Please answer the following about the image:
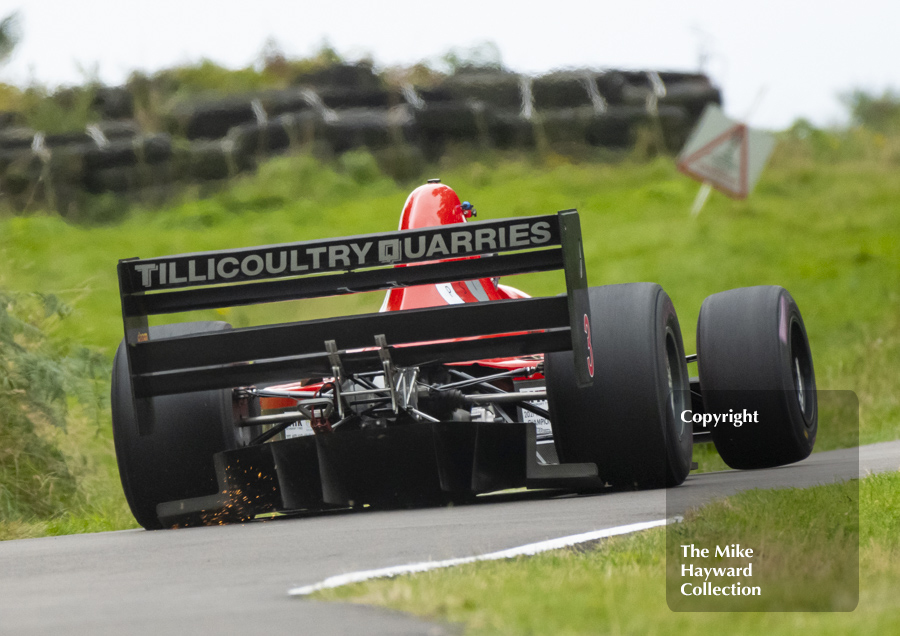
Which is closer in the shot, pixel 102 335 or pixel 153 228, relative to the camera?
pixel 102 335

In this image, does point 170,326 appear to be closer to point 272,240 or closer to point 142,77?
point 272,240

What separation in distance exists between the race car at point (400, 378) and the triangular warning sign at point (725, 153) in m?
15.5

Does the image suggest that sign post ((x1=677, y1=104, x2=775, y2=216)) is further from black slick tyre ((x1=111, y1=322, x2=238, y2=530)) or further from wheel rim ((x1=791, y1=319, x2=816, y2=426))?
black slick tyre ((x1=111, y1=322, x2=238, y2=530))

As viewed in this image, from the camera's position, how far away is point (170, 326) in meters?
7.28

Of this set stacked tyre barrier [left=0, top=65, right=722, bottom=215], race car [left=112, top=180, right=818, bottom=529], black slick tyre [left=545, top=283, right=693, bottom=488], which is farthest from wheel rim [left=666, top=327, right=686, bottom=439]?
stacked tyre barrier [left=0, top=65, right=722, bottom=215]

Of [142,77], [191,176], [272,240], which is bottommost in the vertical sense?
[272,240]

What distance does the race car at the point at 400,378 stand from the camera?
237 inches

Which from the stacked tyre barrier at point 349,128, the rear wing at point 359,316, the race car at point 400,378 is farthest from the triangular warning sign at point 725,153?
the rear wing at point 359,316

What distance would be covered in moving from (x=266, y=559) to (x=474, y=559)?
83 cm

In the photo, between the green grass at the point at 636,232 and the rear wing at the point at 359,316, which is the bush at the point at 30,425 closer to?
the rear wing at the point at 359,316

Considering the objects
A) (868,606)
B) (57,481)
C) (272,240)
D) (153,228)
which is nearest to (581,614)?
(868,606)

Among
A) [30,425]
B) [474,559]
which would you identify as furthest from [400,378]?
[30,425]

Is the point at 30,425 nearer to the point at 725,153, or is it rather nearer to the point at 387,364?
the point at 387,364

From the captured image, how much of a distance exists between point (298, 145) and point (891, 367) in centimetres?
1294
